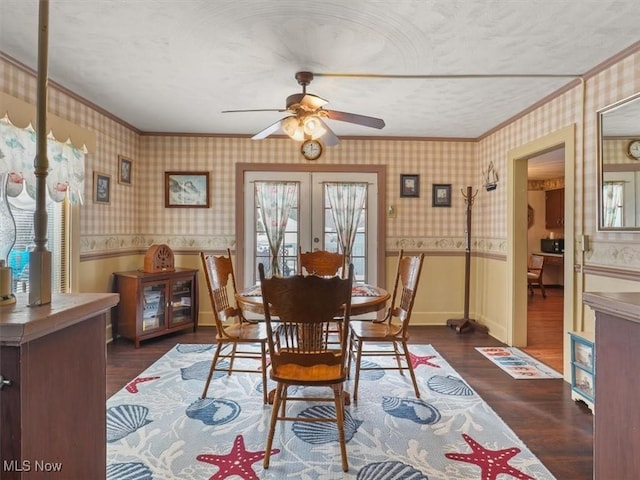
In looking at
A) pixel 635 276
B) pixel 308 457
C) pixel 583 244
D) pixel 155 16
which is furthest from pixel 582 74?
pixel 308 457

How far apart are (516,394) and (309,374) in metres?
1.76

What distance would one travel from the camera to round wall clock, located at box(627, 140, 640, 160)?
2412 millimetres

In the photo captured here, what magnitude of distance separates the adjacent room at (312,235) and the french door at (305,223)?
0.03 meters

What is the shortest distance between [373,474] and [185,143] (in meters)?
4.24

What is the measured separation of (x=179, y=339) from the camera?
413 cm

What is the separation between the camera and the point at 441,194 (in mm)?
4832

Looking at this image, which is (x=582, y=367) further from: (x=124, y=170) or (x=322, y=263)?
(x=124, y=170)

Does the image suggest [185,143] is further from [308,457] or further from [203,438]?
[308,457]

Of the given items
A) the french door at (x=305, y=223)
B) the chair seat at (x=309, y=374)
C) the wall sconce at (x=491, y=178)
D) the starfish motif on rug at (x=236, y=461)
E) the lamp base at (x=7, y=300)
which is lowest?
the starfish motif on rug at (x=236, y=461)

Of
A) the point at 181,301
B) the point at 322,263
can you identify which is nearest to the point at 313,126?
the point at 322,263

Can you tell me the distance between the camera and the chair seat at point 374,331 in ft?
8.66

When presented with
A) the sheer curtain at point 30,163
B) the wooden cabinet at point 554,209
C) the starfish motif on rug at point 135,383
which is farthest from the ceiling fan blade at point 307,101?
the wooden cabinet at point 554,209

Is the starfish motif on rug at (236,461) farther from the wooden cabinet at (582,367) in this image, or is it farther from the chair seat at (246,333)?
the wooden cabinet at (582,367)

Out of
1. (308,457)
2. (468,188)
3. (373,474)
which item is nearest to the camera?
Answer: (373,474)
